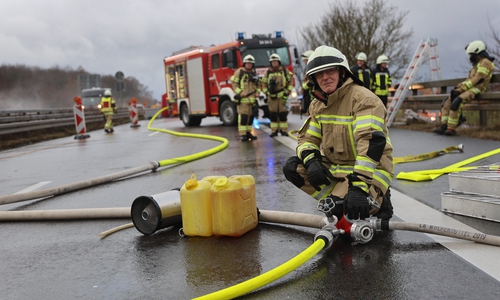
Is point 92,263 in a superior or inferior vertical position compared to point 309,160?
inferior

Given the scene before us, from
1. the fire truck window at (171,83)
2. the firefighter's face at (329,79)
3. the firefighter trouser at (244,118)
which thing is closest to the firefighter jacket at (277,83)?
the firefighter trouser at (244,118)

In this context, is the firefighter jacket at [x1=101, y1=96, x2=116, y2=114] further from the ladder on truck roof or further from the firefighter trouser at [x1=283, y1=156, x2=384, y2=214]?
the firefighter trouser at [x1=283, y1=156, x2=384, y2=214]

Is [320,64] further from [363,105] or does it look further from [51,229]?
[51,229]

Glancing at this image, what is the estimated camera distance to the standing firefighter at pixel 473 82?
10531mm

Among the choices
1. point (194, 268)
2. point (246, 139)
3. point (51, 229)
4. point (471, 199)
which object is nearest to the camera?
point (194, 268)

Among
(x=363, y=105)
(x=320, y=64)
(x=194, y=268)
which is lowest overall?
(x=194, y=268)

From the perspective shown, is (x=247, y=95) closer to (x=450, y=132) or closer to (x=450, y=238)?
(x=450, y=132)

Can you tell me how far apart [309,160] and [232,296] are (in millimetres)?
1376

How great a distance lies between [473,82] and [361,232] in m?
8.49

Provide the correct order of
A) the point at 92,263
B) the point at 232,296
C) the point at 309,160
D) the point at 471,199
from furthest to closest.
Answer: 1. the point at 471,199
2. the point at 309,160
3. the point at 92,263
4. the point at 232,296

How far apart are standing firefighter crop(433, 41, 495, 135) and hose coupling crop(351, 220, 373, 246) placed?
8172 mm

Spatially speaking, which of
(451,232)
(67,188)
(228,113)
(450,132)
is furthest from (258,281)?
(228,113)

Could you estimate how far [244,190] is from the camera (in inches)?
149

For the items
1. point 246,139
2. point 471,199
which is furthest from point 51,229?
point 246,139
